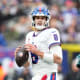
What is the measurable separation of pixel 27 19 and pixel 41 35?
7.92 meters

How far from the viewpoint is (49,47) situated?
5.38 meters

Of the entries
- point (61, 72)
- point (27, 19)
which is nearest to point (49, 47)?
point (61, 72)

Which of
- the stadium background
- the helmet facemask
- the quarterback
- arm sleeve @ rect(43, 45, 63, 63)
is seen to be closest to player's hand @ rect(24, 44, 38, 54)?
the quarterback

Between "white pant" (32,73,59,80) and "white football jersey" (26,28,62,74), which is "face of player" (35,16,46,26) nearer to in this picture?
"white football jersey" (26,28,62,74)

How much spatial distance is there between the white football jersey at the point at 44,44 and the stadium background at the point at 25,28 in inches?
163

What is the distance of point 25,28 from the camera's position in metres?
13.0

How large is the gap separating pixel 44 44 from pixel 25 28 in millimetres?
7603

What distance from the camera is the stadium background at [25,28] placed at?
34.8 feet

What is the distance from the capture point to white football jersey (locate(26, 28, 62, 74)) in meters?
5.38

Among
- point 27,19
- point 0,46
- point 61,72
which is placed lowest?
point 61,72

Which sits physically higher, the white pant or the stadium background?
the stadium background

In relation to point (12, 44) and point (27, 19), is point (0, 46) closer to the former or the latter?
point (12, 44)

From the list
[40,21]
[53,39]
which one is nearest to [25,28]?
[40,21]

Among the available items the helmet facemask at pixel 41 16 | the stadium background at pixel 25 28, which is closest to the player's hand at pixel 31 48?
the helmet facemask at pixel 41 16
